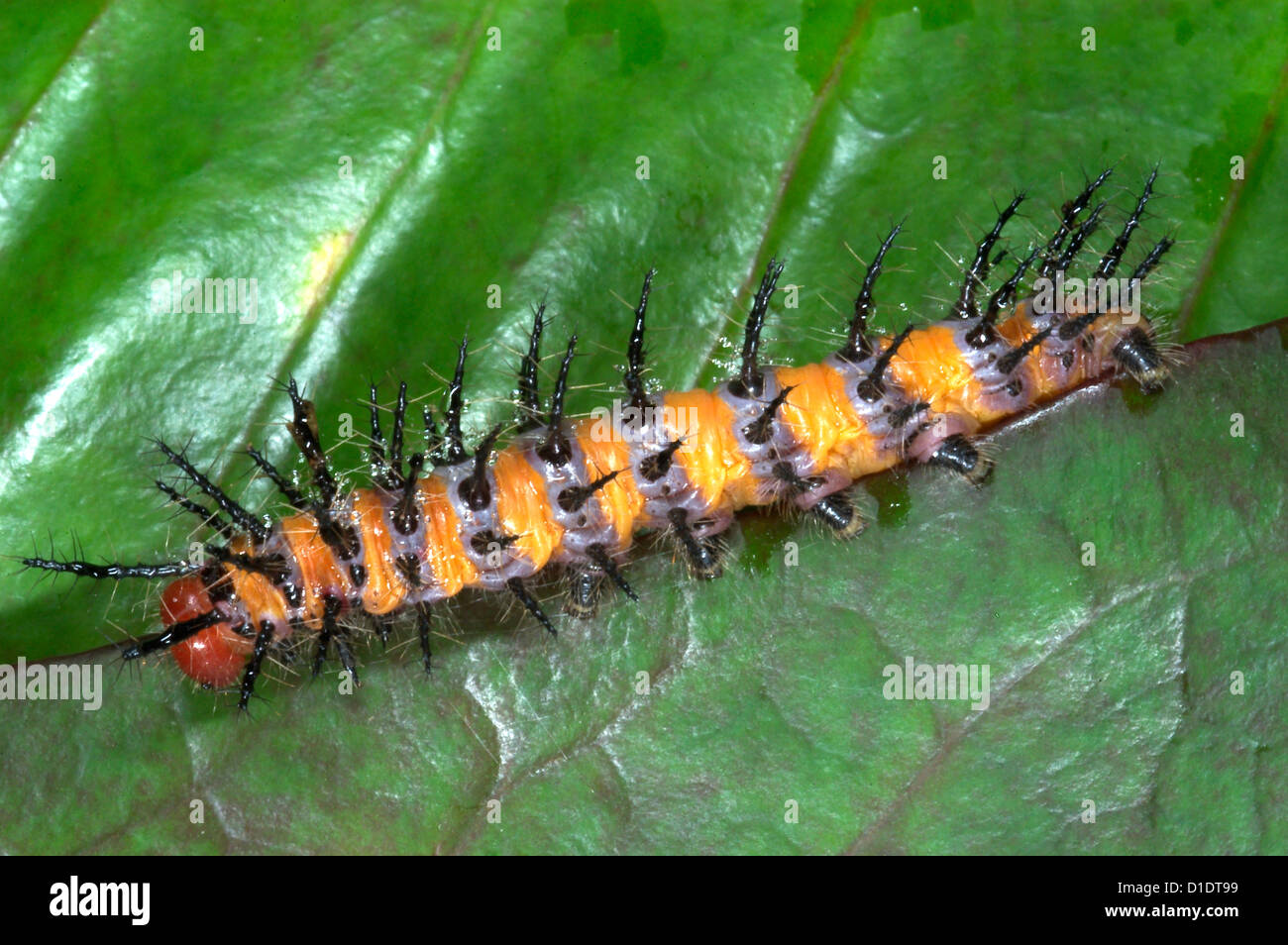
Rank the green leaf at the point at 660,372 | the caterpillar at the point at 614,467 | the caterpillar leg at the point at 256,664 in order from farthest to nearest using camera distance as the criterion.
A: the caterpillar at the point at 614,467
the caterpillar leg at the point at 256,664
the green leaf at the point at 660,372

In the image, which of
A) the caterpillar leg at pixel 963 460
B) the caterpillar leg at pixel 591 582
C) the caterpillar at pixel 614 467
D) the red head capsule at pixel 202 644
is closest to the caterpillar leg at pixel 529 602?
the caterpillar at pixel 614 467

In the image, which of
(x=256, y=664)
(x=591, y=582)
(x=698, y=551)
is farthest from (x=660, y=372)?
(x=256, y=664)

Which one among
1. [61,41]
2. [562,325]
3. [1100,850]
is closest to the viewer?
[1100,850]

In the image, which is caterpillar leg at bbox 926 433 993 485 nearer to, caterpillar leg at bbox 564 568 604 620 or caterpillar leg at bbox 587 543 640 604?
caterpillar leg at bbox 587 543 640 604

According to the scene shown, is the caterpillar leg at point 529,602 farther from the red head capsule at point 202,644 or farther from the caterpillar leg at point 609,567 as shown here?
the red head capsule at point 202,644

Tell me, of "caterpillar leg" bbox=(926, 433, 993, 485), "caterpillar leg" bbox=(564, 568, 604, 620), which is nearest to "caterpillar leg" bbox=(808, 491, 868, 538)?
"caterpillar leg" bbox=(926, 433, 993, 485)
